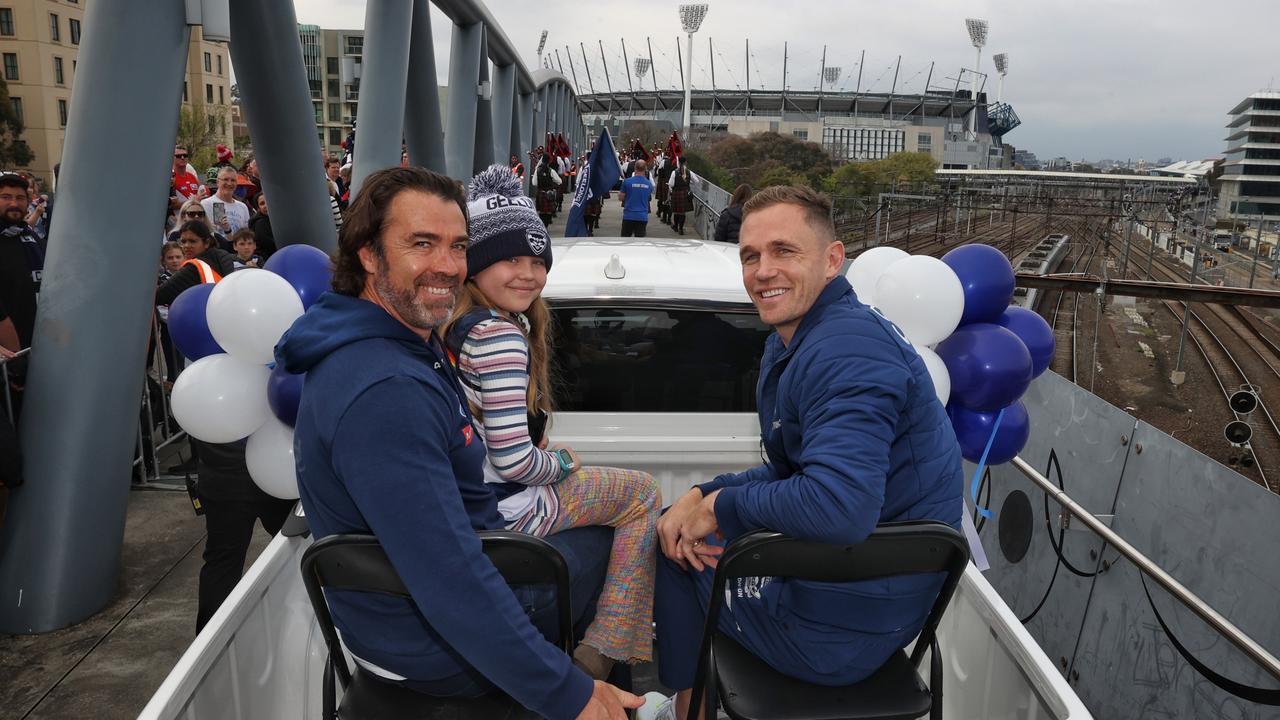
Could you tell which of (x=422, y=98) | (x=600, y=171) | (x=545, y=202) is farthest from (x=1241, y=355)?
(x=422, y=98)

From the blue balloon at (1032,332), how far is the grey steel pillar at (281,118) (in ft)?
15.6

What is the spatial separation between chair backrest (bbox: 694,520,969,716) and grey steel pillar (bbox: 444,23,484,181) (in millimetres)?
15596

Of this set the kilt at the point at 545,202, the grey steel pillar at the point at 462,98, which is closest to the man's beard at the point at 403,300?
the grey steel pillar at the point at 462,98

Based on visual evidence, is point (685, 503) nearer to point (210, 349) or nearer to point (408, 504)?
point (408, 504)

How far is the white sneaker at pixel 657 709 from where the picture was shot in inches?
103

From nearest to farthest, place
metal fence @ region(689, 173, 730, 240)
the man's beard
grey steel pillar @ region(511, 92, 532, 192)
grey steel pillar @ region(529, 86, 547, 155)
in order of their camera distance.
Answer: the man's beard, metal fence @ region(689, 173, 730, 240), grey steel pillar @ region(511, 92, 532, 192), grey steel pillar @ region(529, 86, 547, 155)

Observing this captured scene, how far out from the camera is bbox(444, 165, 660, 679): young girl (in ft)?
7.55

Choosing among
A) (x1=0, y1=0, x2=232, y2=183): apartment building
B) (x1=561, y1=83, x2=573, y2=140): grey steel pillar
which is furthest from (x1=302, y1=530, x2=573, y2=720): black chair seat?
(x1=0, y1=0, x2=232, y2=183): apartment building

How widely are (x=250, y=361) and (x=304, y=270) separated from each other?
0.40 m

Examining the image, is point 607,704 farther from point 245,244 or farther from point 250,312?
point 245,244

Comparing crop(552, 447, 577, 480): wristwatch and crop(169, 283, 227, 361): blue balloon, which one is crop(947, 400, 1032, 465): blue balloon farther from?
crop(169, 283, 227, 361): blue balloon

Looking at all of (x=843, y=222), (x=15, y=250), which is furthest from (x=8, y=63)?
(x=15, y=250)

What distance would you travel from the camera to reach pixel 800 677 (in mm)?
2227

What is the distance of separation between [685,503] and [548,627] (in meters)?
0.49
